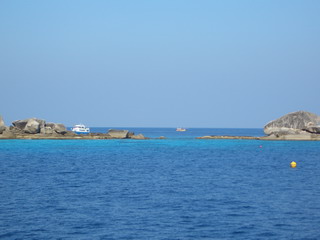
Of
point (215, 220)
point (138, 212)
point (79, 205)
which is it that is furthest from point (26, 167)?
point (215, 220)

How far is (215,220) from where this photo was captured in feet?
82.7

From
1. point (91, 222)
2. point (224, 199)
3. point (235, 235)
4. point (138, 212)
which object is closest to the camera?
point (235, 235)

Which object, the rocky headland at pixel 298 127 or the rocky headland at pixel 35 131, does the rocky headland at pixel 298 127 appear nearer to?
the rocky headland at pixel 298 127

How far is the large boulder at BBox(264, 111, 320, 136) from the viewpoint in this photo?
13450 centimetres

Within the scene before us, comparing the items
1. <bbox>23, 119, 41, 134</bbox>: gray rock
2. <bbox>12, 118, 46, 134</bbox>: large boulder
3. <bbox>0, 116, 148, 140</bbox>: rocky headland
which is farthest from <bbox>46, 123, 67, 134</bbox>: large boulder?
<bbox>23, 119, 41, 134</bbox>: gray rock

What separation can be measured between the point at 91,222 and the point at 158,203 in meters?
6.45

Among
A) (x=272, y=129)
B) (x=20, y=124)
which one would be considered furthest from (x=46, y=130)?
(x=272, y=129)

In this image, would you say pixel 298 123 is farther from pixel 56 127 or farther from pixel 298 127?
pixel 56 127

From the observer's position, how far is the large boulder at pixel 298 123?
13450cm

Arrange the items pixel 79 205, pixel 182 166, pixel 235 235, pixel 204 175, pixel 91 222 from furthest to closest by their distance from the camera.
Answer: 1. pixel 182 166
2. pixel 204 175
3. pixel 79 205
4. pixel 91 222
5. pixel 235 235

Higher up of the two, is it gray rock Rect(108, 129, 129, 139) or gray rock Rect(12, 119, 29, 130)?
gray rock Rect(12, 119, 29, 130)

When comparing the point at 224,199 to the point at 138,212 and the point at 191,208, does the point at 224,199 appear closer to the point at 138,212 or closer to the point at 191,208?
the point at 191,208

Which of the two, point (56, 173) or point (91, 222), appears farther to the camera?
point (56, 173)

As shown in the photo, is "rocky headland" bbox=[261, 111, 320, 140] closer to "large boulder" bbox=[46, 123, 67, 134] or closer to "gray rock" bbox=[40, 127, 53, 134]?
"large boulder" bbox=[46, 123, 67, 134]
